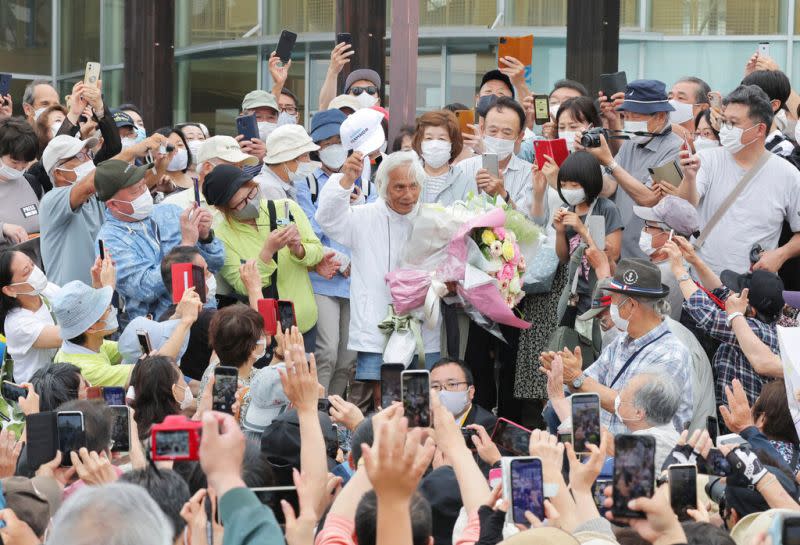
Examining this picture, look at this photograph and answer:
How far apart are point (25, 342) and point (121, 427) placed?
6.60ft

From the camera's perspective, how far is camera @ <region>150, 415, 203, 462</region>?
12.2ft

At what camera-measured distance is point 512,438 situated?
482 centimetres

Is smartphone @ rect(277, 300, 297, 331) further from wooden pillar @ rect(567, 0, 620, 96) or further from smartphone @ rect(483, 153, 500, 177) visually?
wooden pillar @ rect(567, 0, 620, 96)

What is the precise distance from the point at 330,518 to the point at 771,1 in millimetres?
12780

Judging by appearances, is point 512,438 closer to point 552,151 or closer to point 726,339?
point 726,339

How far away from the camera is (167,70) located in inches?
512

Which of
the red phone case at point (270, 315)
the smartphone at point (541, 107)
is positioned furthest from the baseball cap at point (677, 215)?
the red phone case at point (270, 315)

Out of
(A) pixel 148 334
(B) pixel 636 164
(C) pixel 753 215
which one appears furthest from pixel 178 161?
(C) pixel 753 215

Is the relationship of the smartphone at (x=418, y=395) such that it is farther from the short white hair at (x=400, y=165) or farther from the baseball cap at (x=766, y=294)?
the short white hair at (x=400, y=165)

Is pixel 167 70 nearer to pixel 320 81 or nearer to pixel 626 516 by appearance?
pixel 320 81

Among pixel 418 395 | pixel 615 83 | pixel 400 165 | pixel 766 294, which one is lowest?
pixel 418 395

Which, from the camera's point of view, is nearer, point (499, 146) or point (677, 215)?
point (677, 215)

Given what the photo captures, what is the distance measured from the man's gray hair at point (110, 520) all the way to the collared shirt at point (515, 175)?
16.3ft

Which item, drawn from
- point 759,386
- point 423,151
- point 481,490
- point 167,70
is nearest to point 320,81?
point 167,70
